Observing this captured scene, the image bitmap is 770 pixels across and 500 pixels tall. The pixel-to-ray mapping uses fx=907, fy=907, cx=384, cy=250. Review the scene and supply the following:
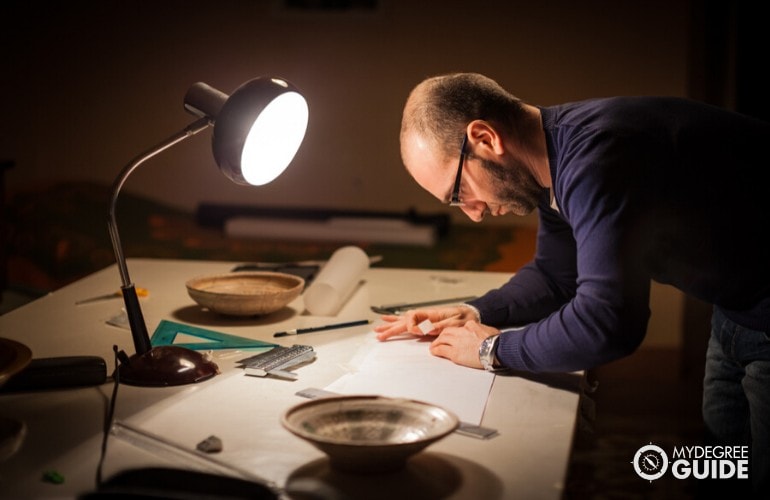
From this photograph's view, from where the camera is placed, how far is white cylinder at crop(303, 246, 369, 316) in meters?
2.16

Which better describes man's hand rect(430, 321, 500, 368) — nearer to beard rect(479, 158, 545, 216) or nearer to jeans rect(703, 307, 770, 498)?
beard rect(479, 158, 545, 216)

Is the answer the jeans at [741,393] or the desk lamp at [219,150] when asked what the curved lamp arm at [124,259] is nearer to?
the desk lamp at [219,150]

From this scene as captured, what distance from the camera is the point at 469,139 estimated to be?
1733mm

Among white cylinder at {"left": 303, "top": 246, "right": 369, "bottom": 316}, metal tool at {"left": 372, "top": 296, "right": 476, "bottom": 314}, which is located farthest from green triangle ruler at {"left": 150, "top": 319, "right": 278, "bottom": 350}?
metal tool at {"left": 372, "top": 296, "right": 476, "bottom": 314}

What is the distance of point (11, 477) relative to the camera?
1.21 meters

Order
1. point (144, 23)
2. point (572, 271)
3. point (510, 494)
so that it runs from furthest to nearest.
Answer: point (144, 23) → point (572, 271) → point (510, 494)

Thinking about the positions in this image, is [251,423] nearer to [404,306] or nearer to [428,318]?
[428,318]

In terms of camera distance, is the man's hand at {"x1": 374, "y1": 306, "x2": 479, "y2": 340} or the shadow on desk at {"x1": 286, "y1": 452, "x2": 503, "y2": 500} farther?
the man's hand at {"x1": 374, "y1": 306, "x2": 479, "y2": 340}

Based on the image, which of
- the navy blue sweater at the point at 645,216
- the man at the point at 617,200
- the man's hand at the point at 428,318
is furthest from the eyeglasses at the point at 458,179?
the man's hand at the point at 428,318

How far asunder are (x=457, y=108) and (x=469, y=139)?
0.21 ft

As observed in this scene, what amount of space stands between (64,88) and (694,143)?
4729mm

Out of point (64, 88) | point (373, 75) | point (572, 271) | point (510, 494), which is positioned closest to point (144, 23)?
point (64, 88)

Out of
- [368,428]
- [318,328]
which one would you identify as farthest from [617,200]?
[318,328]

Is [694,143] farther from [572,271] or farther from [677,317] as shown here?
[677,317]
